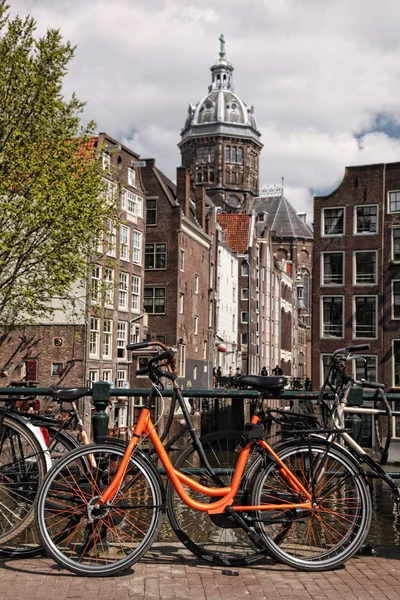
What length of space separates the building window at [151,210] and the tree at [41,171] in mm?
22664

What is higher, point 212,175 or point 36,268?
point 212,175

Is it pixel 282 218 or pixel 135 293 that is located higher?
pixel 282 218

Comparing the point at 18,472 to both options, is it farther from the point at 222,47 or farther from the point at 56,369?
the point at 222,47

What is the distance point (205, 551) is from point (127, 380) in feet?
111

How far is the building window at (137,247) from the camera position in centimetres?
4053

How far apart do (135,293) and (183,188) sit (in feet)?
35.0

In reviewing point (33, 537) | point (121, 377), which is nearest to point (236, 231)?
point (121, 377)

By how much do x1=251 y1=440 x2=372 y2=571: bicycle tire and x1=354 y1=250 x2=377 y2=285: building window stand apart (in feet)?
116

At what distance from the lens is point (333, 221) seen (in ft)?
132

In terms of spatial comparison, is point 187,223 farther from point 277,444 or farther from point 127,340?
point 277,444

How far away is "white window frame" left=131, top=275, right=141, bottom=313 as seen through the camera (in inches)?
1576

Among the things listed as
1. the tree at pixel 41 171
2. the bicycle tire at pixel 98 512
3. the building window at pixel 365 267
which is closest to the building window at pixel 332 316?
the building window at pixel 365 267

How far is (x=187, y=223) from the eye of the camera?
47.2 meters

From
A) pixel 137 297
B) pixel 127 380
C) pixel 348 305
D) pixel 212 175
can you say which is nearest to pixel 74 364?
pixel 127 380
